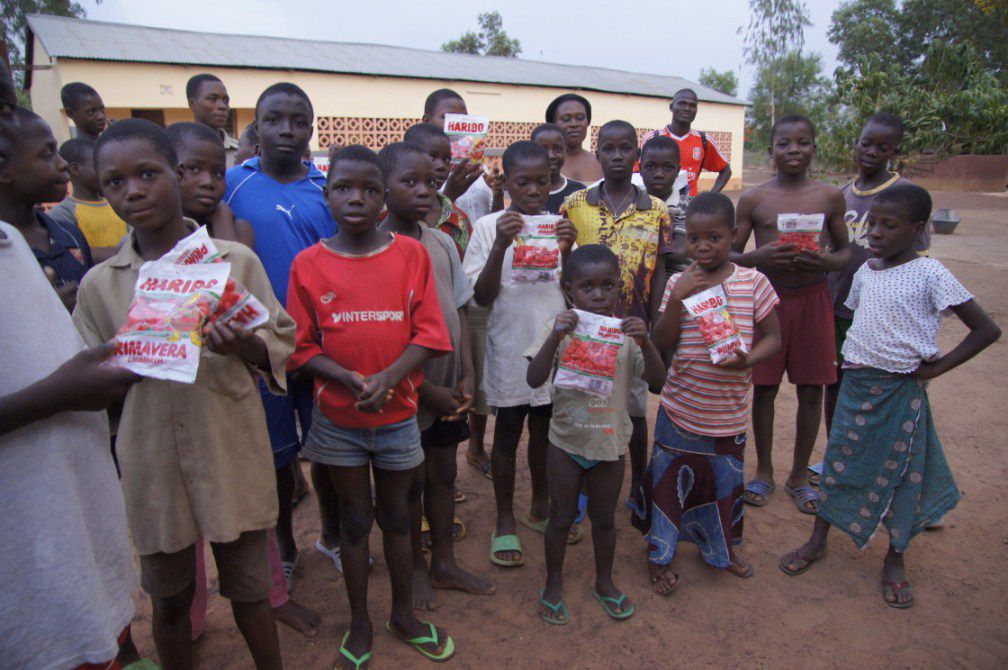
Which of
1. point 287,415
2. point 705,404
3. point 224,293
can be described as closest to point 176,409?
point 224,293

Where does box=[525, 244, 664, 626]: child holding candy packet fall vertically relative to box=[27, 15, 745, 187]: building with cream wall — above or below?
below

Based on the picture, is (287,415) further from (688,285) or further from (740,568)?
(740,568)

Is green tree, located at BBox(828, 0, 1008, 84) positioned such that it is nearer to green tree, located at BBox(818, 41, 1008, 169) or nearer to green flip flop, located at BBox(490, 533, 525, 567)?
green tree, located at BBox(818, 41, 1008, 169)

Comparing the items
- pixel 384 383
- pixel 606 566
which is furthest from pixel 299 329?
pixel 606 566

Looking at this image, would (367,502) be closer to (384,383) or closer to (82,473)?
(384,383)

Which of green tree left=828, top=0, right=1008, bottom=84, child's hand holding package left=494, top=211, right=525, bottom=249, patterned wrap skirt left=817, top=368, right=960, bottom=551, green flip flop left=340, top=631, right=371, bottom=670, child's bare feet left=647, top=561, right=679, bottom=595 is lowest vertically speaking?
child's bare feet left=647, top=561, right=679, bottom=595

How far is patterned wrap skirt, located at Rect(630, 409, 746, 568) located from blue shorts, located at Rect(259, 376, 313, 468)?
1.72 meters

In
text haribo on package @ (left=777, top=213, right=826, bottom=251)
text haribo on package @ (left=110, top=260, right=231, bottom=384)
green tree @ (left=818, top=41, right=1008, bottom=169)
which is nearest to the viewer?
text haribo on package @ (left=110, top=260, right=231, bottom=384)

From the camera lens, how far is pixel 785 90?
3609 cm

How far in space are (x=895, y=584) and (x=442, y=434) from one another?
230cm

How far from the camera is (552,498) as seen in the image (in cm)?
275

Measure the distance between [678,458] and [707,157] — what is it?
3767mm

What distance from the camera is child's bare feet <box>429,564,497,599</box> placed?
2.96m

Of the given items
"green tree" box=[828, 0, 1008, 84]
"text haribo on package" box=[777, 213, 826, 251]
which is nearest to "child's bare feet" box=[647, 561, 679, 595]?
"text haribo on package" box=[777, 213, 826, 251]
